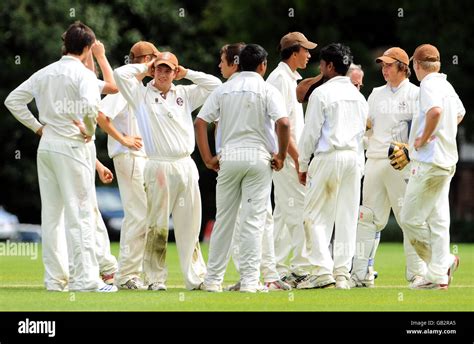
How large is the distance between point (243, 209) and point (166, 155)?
3.70 feet

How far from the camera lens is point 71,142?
14.7 meters

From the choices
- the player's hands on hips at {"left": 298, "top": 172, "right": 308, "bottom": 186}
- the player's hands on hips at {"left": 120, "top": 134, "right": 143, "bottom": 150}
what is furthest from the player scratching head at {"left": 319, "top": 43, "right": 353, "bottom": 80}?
the player's hands on hips at {"left": 120, "top": 134, "right": 143, "bottom": 150}

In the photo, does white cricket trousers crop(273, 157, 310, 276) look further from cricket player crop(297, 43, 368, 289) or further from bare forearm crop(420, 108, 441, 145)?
bare forearm crop(420, 108, 441, 145)

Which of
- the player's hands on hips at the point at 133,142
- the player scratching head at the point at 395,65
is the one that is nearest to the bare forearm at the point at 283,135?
the player's hands on hips at the point at 133,142

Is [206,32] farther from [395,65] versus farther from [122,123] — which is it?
[122,123]

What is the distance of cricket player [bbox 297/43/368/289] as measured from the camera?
50.8 ft

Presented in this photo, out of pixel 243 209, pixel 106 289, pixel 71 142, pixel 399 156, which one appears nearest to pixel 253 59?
pixel 243 209

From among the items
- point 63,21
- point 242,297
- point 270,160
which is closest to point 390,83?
point 270,160

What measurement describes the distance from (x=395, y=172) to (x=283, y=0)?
94.3ft

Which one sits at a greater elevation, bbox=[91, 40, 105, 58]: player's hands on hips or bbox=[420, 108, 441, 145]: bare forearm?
bbox=[91, 40, 105, 58]: player's hands on hips

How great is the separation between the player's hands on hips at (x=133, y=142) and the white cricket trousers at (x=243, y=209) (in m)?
1.29

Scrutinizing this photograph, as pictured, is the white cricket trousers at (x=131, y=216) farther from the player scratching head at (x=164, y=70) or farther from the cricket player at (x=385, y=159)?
the cricket player at (x=385, y=159)

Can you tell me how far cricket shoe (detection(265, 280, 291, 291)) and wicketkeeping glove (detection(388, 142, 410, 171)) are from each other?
1955mm

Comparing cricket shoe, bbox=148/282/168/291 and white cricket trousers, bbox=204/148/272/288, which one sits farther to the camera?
cricket shoe, bbox=148/282/168/291
